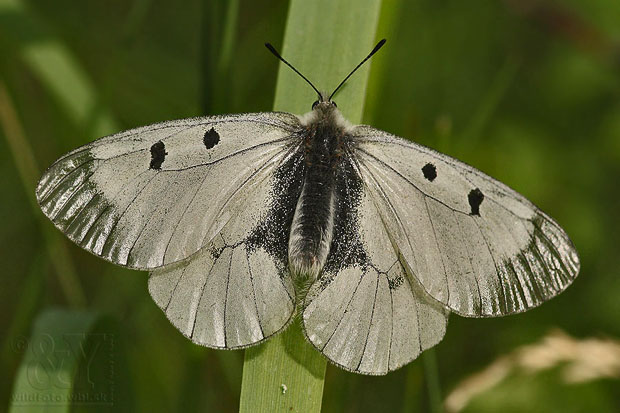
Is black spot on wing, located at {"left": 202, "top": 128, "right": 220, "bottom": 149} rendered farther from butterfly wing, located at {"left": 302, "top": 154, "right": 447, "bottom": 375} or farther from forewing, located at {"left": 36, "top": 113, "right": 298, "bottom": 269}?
butterfly wing, located at {"left": 302, "top": 154, "right": 447, "bottom": 375}

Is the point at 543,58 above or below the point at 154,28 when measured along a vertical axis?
below

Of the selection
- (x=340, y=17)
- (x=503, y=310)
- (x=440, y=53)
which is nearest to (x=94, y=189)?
(x=340, y=17)

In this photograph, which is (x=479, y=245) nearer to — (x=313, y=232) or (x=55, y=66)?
(x=313, y=232)

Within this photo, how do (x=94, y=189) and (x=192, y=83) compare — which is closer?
(x=94, y=189)

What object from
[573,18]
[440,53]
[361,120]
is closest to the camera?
[361,120]

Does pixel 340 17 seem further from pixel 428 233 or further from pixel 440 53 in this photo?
pixel 440 53

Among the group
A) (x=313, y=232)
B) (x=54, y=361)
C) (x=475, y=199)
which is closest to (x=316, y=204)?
(x=313, y=232)

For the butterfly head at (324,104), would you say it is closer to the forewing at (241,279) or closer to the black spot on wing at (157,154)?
the forewing at (241,279)
